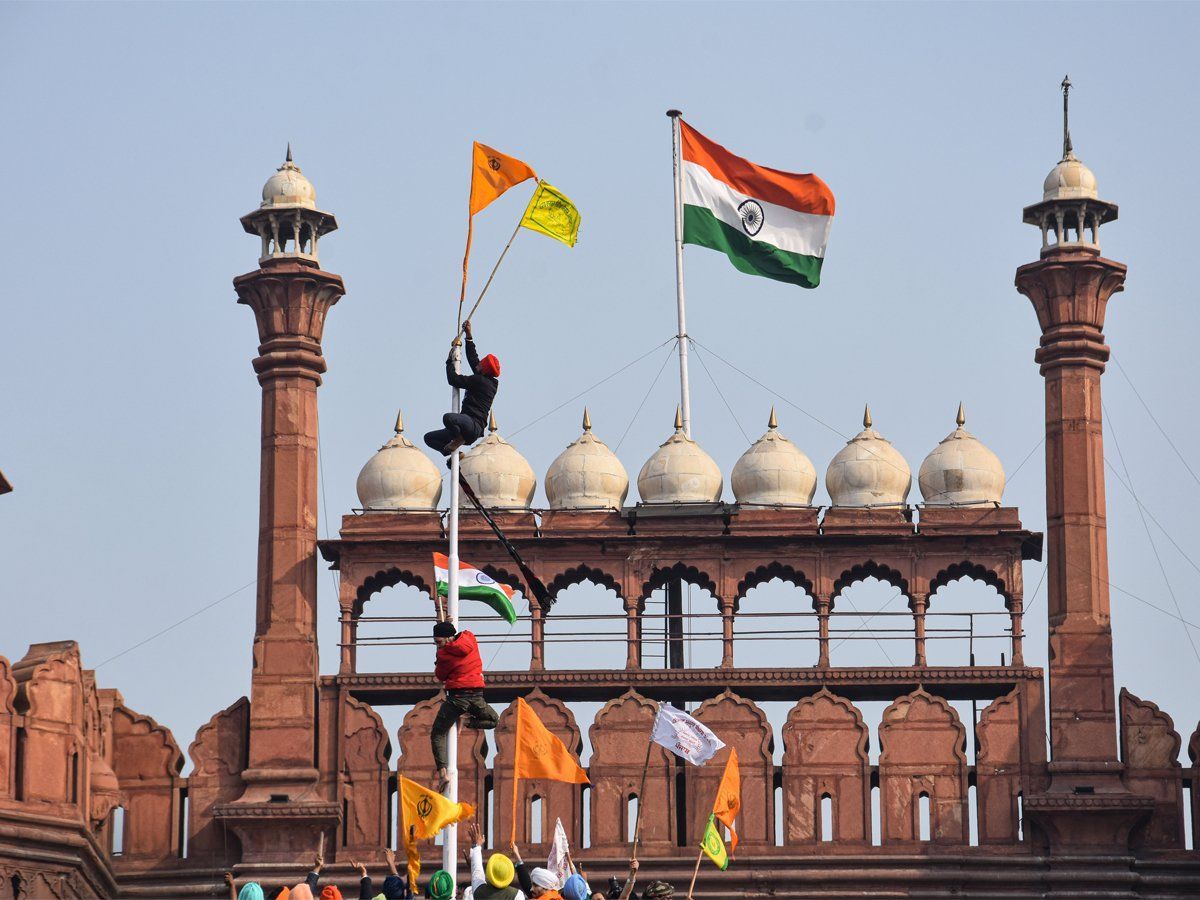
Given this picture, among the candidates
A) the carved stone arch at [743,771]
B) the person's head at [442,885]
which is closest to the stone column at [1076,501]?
the carved stone arch at [743,771]

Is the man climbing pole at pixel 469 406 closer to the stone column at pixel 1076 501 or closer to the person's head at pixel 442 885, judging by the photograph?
the person's head at pixel 442 885

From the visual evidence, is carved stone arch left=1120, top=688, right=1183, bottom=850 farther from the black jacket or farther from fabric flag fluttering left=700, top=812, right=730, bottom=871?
the black jacket

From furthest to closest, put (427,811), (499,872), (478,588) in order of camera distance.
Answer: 1. (478,588)
2. (427,811)
3. (499,872)

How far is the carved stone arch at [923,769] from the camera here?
43.3m

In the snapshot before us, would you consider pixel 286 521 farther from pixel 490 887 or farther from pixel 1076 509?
pixel 490 887

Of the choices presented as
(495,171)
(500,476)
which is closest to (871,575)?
(500,476)

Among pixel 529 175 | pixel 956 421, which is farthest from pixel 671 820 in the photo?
pixel 529 175

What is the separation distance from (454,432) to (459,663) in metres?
2.12

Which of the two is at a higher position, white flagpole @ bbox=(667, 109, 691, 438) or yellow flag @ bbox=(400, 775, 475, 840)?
white flagpole @ bbox=(667, 109, 691, 438)

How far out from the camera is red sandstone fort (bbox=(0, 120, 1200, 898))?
141 feet

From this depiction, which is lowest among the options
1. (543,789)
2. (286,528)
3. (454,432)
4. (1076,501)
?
(543,789)

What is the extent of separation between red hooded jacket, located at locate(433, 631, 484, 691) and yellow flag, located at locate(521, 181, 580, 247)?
692 centimetres

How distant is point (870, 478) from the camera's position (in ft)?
148

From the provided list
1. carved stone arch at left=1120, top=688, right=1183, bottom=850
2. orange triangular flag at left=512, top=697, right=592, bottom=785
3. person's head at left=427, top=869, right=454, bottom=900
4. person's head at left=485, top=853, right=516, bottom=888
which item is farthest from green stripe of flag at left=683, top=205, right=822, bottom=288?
person's head at left=485, top=853, right=516, bottom=888
